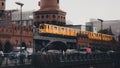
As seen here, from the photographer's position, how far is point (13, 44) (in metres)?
72.3

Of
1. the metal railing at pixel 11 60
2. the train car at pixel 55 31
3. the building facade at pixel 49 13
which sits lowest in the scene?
the metal railing at pixel 11 60

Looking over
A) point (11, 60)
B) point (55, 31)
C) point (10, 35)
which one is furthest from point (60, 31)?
point (11, 60)

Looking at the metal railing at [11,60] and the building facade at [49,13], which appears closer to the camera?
the metal railing at [11,60]

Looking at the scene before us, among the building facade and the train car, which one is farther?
the building facade

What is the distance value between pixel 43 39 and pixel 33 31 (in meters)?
2.96

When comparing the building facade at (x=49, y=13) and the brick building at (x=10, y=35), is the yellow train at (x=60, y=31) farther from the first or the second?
the building facade at (x=49, y=13)

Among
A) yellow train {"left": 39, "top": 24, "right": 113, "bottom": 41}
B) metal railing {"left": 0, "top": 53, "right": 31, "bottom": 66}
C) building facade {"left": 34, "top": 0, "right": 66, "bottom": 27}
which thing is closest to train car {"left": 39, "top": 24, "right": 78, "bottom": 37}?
yellow train {"left": 39, "top": 24, "right": 113, "bottom": 41}

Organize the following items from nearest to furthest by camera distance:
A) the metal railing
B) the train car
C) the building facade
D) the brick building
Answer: the metal railing → the brick building → the train car → the building facade

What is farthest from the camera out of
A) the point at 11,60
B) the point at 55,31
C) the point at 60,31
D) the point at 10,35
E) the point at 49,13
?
the point at 49,13

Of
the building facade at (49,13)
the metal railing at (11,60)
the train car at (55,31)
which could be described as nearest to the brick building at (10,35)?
the train car at (55,31)

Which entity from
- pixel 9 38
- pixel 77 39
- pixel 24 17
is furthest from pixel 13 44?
pixel 24 17

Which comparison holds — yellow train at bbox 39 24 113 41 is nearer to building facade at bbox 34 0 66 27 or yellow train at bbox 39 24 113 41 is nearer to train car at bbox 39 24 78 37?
train car at bbox 39 24 78 37

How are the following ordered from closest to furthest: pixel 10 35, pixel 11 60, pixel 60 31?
1. pixel 11 60
2. pixel 10 35
3. pixel 60 31

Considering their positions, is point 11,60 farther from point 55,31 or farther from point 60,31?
point 60,31
